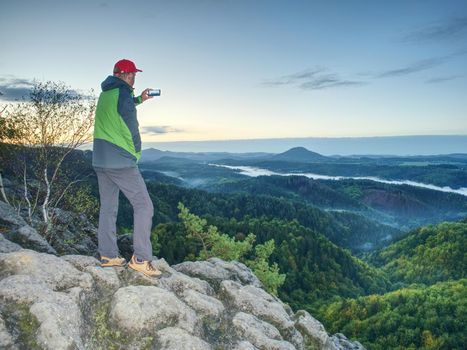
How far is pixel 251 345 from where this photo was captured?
9445mm

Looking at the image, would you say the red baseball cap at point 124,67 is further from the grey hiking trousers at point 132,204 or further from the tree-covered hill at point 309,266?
the tree-covered hill at point 309,266

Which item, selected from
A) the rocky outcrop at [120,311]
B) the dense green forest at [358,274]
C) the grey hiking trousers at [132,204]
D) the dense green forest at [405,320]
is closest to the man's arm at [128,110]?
the grey hiking trousers at [132,204]

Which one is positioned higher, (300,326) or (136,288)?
(136,288)

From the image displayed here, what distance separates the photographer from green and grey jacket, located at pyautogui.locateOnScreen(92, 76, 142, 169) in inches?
346

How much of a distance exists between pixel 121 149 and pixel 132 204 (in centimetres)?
149

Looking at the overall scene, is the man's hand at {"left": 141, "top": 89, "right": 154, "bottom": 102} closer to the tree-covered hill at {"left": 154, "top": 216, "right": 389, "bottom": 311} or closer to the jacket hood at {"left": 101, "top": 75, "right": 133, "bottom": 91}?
the jacket hood at {"left": 101, "top": 75, "right": 133, "bottom": 91}

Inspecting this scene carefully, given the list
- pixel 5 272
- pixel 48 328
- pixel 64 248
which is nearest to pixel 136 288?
pixel 48 328

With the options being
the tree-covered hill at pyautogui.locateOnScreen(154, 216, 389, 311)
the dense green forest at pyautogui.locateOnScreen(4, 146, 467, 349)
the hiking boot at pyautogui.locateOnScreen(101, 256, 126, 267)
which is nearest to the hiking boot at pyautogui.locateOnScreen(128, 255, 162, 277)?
the hiking boot at pyautogui.locateOnScreen(101, 256, 126, 267)

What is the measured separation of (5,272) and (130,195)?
3534mm

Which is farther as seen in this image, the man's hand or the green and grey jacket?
the man's hand

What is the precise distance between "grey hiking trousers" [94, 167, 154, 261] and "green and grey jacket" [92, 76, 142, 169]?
0.33 meters

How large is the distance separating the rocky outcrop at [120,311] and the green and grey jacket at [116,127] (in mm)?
3169

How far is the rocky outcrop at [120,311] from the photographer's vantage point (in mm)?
7301

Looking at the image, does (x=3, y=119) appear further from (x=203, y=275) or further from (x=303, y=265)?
(x=303, y=265)
